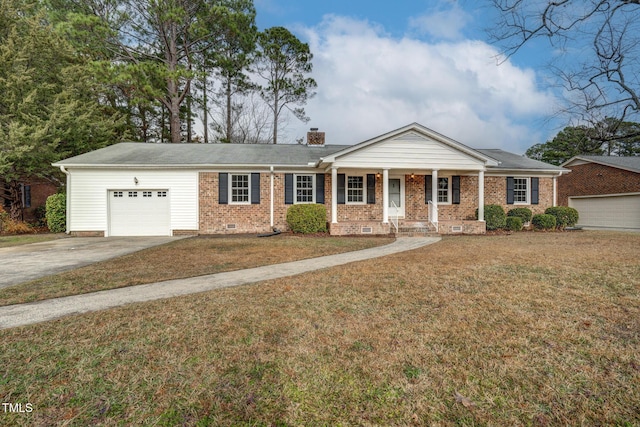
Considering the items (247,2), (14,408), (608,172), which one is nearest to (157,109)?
(247,2)

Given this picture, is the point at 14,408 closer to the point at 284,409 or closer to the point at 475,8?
the point at 284,409

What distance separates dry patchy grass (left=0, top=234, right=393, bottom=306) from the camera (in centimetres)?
462

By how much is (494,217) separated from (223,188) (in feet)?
41.7

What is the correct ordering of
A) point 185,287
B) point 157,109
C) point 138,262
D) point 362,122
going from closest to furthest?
point 185,287 < point 138,262 < point 157,109 < point 362,122

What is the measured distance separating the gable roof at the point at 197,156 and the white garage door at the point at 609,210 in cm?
1723

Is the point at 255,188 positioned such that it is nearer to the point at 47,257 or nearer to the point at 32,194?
the point at 47,257

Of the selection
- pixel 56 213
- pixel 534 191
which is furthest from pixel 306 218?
pixel 534 191

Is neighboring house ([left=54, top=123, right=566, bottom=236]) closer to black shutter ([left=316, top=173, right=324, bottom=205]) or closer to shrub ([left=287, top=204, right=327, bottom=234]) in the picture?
black shutter ([left=316, top=173, right=324, bottom=205])

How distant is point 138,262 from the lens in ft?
22.3

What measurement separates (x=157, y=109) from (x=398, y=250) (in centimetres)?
2346

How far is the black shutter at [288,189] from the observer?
1339 centimetres

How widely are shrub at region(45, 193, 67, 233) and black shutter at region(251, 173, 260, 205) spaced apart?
27.9 ft

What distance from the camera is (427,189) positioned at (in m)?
14.2

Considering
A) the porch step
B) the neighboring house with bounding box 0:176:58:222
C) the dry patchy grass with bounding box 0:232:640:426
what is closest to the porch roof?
the porch step
